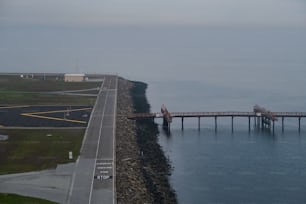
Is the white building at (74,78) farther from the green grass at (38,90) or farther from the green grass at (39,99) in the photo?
the green grass at (39,99)

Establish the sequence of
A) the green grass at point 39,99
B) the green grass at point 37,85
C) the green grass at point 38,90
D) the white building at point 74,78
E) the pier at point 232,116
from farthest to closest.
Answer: the white building at point 74,78
the green grass at point 37,85
the green grass at point 38,90
the green grass at point 39,99
the pier at point 232,116

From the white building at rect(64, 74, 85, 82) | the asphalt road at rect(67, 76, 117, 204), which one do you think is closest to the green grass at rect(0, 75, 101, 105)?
the white building at rect(64, 74, 85, 82)

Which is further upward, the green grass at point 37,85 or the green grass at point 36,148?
the green grass at point 37,85

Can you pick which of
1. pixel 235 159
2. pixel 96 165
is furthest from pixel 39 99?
pixel 96 165

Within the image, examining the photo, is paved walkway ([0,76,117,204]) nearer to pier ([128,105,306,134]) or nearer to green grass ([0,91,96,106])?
pier ([128,105,306,134])

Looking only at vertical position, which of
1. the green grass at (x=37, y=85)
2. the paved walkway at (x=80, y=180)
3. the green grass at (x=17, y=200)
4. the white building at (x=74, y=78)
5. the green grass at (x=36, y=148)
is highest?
the white building at (x=74, y=78)

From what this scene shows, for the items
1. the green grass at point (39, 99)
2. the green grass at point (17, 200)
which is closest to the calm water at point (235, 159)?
the green grass at point (17, 200)
